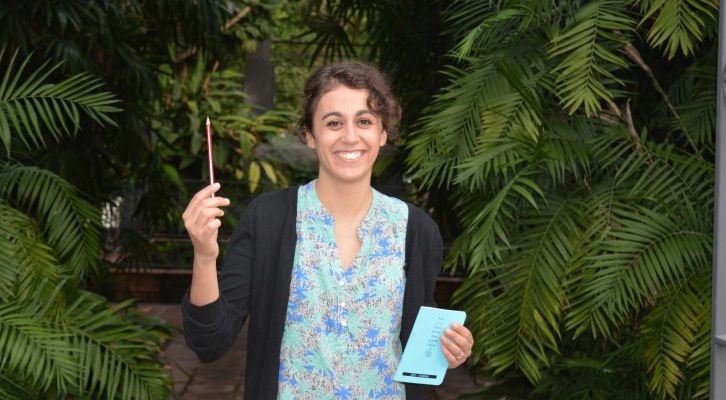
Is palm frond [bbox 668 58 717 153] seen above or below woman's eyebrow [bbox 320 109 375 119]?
above

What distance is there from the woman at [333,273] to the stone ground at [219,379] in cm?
350

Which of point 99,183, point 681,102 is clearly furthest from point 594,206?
point 99,183

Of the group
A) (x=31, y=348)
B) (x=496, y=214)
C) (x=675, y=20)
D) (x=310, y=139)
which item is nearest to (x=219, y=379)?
(x=31, y=348)

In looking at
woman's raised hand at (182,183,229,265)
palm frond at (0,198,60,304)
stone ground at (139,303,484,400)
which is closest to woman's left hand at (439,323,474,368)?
woman's raised hand at (182,183,229,265)

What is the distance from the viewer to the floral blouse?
6.18 feet

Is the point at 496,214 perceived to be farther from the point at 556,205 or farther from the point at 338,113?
the point at 338,113

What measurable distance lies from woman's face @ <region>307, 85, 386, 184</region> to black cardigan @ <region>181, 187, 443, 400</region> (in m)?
0.12

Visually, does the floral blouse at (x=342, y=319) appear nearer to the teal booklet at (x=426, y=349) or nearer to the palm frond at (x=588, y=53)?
the teal booklet at (x=426, y=349)

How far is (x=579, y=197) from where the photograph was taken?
3535 millimetres

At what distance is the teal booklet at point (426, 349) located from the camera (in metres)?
1.80

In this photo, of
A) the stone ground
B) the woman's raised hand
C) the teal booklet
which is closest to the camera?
the woman's raised hand

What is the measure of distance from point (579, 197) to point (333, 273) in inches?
71.0

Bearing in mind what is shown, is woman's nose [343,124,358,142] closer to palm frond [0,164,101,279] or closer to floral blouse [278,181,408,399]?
floral blouse [278,181,408,399]

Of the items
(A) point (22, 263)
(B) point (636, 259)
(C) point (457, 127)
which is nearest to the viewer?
(B) point (636, 259)
